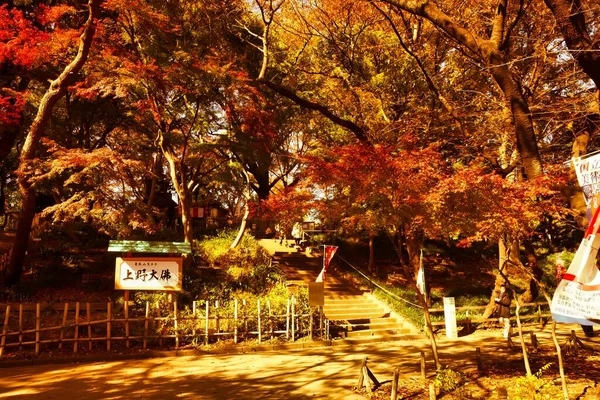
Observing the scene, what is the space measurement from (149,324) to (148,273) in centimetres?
148

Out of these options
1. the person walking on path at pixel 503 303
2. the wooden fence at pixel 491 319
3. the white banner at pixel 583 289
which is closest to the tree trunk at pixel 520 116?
the white banner at pixel 583 289

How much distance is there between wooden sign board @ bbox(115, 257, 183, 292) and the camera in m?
12.0

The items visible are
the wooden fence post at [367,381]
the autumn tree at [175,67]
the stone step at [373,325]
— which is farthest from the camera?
the stone step at [373,325]

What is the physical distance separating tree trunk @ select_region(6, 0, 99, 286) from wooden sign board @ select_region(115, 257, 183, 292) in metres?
4.28

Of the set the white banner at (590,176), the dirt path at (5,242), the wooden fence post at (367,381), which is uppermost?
the dirt path at (5,242)

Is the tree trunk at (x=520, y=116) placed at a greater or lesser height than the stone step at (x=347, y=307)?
greater

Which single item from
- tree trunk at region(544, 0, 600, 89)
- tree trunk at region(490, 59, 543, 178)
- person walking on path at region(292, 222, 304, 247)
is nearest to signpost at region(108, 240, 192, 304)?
tree trunk at region(490, 59, 543, 178)

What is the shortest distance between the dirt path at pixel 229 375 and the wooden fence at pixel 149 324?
960 millimetres

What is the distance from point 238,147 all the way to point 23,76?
31.4 ft

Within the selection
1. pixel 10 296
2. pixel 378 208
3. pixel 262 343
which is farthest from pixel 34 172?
pixel 378 208

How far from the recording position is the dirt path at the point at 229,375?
7.87m

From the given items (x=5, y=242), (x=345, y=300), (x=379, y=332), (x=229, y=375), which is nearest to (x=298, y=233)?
(x=345, y=300)

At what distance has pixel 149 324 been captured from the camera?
1186cm

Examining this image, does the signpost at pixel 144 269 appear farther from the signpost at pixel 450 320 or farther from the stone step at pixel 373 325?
the signpost at pixel 450 320
